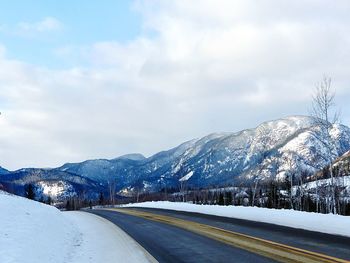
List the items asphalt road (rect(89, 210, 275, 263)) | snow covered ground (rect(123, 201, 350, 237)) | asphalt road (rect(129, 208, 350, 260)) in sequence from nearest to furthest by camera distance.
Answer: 1. asphalt road (rect(89, 210, 275, 263))
2. asphalt road (rect(129, 208, 350, 260))
3. snow covered ground (rect(123, 201, 350, 237))

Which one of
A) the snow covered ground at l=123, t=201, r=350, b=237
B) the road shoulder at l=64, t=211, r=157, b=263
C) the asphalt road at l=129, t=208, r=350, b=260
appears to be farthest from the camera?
the snow covered ground at l=123, t=201, r=350, b=237

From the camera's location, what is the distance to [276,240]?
1251 cm

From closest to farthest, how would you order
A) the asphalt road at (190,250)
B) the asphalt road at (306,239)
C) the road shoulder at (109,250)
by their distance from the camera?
1. the asphalt road at (190,250)
2. the asphalt road at (306,239)
3. the road shoulder at (109,250)

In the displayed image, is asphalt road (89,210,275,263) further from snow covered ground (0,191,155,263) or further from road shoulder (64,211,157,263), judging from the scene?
Result: snow covered ground (0,191,155,263)

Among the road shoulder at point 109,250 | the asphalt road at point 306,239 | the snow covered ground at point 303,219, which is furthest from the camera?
the snow covered ground at point 303,219

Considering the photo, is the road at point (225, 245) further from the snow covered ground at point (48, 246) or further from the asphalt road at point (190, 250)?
the snow covered ground at point (48, 246)

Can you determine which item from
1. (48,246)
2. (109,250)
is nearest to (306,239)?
(109,250)

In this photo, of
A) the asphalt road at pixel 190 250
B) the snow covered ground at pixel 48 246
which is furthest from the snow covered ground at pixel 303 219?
the snow covered ground at pixel 48 246

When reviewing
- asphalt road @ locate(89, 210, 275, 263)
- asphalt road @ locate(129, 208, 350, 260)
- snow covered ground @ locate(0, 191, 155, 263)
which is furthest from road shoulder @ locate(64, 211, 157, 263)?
asphalt road @ locate(129, 208, 350, 260)

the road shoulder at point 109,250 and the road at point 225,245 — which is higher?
the road at point 225,245

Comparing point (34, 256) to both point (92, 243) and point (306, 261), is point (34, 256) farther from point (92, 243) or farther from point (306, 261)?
point (306, 261)

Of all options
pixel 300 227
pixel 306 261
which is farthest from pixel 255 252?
pixel 300 227

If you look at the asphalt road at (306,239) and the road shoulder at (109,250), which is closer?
the asphalt road at (306,239)

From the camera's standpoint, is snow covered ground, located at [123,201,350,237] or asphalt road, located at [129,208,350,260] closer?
asphalt road, located at [129,208,350,260]
